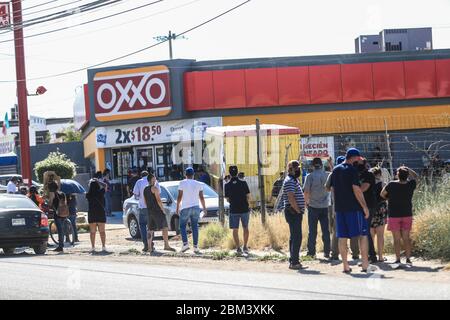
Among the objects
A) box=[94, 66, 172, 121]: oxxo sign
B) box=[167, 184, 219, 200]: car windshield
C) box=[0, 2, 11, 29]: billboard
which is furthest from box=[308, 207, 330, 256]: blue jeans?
box=[94, 66, 172, 121]: oxxo sign

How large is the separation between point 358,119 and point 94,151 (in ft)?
41.5

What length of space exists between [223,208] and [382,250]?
6337 millimetres

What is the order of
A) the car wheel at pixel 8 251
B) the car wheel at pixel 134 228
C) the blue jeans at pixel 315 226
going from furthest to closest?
1. the car wheel at pixel 134 228
2. the car wheel at pixel 8 251
3. the blue jeans at pixel 315 226

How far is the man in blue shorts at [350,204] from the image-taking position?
13.1 meters

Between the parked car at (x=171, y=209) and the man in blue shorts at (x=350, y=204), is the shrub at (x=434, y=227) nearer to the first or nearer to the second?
the man in blue shorts at (x=350, y=204)

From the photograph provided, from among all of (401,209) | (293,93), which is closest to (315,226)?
(401,209)

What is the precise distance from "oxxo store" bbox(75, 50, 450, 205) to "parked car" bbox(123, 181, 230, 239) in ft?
36.6

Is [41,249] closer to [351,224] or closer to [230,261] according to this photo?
[230,261]

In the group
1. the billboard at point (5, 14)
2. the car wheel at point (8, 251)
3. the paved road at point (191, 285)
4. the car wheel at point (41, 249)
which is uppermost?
the billboard at point (5, 14)

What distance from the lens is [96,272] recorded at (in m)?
14.3

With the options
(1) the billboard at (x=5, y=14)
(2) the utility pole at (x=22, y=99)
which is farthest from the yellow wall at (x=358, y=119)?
(1) the billboard at (x=5, y=14)

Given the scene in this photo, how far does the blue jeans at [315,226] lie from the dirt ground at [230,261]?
0.74 ft

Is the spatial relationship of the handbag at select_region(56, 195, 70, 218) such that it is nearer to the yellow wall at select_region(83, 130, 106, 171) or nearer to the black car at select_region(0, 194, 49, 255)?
the black car at select_region(0, 194, 49, 255)
